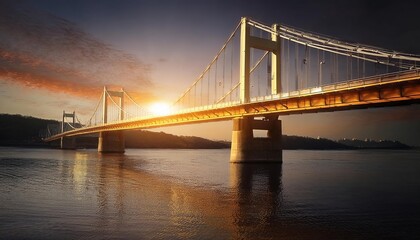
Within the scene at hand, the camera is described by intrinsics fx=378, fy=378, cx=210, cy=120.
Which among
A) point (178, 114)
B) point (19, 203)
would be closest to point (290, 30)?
point (178, 114)

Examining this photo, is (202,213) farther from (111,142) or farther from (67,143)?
(67,143)

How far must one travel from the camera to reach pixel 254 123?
5347cm

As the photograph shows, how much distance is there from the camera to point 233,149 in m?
53.7

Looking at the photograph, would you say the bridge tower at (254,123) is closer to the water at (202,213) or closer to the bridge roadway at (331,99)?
the bridge roadway at (331,99)

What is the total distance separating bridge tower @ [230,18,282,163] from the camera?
5234cm

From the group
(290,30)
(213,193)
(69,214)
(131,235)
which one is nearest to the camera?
(131,235)

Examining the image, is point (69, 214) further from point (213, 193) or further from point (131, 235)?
point (213, 193)

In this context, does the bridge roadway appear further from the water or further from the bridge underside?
the water

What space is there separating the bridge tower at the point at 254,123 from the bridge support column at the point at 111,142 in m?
63.6

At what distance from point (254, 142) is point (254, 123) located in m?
2.68

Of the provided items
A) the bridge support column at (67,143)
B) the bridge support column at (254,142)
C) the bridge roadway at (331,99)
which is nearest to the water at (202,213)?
the bridge roadway at (331,99)

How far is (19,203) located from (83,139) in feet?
619

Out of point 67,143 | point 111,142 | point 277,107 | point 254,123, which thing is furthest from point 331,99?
point 67,143

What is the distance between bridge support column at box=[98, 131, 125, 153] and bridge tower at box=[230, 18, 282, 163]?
63639 millimetres
